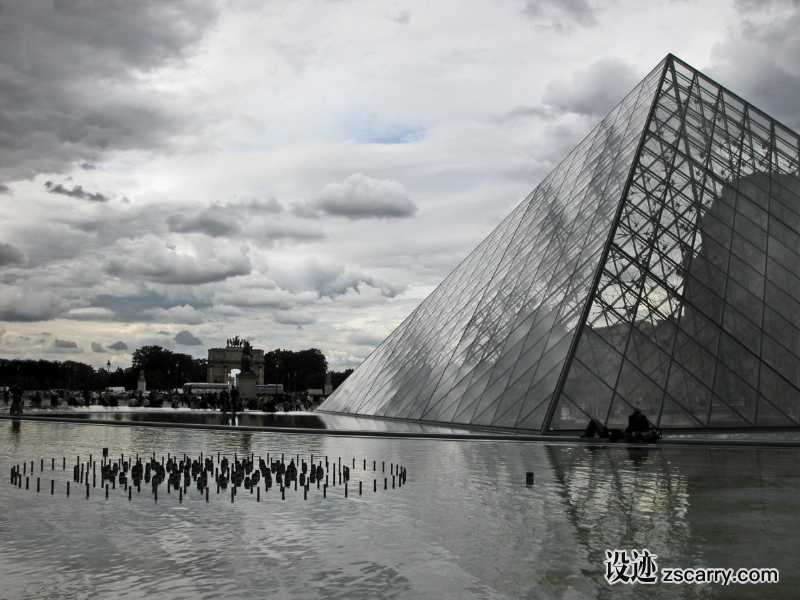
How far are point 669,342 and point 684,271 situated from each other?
121 inches

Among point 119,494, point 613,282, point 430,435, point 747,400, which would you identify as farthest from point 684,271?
point 119,494

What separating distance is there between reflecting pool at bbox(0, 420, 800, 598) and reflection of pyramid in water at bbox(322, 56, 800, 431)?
730 centimetres

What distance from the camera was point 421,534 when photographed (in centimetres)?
875

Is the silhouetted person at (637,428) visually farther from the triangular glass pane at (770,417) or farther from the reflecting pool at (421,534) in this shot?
the reflecting pool at (421,534)

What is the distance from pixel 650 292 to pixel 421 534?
17.4 metres

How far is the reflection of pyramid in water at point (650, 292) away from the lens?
22641 millimetres

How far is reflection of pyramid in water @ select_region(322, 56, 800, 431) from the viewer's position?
22.6 metres

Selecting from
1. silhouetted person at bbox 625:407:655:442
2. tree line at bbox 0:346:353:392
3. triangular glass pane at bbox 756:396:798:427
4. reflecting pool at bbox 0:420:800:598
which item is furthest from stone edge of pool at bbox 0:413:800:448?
tree line at bbox 0:346:353:392

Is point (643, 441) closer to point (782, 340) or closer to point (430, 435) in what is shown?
point (430, 435)

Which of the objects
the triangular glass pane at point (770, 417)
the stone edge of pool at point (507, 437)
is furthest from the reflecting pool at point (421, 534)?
the triangular glass pane at point (770, 417)

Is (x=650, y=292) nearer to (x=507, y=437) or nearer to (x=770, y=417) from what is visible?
(x=770, y=417)

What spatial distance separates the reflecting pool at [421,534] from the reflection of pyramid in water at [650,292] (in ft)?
24.0

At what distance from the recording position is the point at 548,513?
982 cm

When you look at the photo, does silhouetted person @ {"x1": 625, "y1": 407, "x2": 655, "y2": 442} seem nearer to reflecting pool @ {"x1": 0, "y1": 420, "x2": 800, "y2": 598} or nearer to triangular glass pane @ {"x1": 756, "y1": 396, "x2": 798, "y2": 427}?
triangular glass pane @ {"x1": 756, "y1": 396, "x2": 798, "y2": 427}
